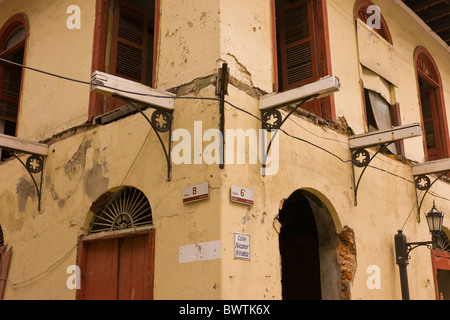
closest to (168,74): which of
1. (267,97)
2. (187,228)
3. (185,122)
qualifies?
(185,122)

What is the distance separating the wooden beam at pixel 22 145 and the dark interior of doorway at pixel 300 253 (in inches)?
150

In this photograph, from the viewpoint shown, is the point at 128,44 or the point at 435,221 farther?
the point at 435,221

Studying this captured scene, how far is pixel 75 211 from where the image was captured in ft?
23.2

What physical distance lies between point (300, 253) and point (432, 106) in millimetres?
4794

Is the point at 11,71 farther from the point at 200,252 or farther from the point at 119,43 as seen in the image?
the point at 200,252

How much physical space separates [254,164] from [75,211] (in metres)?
2.66

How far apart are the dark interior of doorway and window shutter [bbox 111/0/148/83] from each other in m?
3.03

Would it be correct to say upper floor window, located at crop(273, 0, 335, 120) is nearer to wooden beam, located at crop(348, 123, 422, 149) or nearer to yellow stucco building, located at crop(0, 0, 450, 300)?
yellow stucco building, located at crop(0, 0, 450, 300)

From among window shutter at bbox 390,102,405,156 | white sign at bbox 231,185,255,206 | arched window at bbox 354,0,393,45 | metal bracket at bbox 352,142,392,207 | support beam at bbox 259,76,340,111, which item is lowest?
white sign at bbox 231,185,255,206

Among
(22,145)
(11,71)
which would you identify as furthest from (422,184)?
(11,71)

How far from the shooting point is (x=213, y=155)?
18.5ft

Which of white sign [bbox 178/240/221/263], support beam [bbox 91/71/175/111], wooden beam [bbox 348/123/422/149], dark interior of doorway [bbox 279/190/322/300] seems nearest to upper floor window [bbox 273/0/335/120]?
wooden beam [bbox 348/123/422/149]

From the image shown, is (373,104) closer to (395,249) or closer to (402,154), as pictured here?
(402,154)

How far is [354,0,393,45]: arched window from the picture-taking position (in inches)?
346
